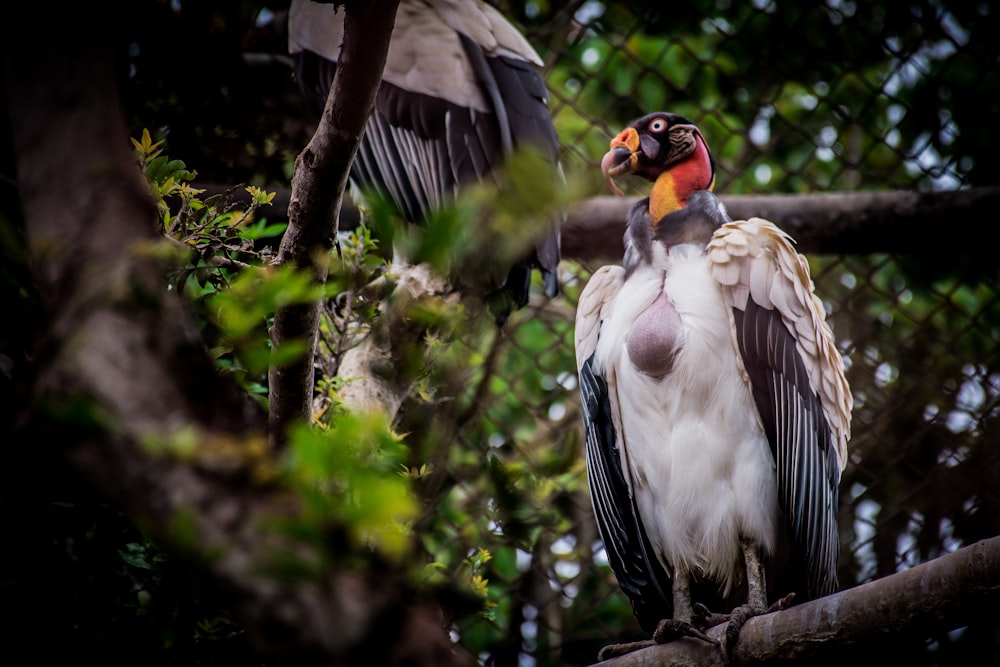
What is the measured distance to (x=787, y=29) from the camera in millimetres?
2725

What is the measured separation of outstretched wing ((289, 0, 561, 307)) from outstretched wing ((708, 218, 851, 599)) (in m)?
0.70

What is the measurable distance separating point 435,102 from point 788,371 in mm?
1320

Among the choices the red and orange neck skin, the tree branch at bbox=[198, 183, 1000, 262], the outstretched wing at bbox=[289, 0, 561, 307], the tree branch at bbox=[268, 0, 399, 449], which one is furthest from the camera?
the outstretched wing at bbox=[289, 0, 561, 307]

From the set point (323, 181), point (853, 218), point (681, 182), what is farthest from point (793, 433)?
point (323, 181)

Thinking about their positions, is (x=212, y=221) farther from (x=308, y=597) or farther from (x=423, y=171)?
(x=423, y=171)

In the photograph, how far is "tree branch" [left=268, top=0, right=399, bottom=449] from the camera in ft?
3.14

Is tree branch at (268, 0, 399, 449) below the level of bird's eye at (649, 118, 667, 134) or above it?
above

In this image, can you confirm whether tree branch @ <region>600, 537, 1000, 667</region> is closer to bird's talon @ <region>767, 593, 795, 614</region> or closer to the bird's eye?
bird's talon @ <region>767, 593, 795, 614</region>

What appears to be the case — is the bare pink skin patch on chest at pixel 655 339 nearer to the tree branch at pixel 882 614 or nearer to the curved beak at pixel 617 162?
the curved beak at pixel 617 162

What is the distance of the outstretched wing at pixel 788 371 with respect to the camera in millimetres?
1693

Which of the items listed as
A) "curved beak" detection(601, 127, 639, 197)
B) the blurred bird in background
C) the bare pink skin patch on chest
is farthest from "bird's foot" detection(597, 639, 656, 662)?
"curved beak" detection(601, 127, 639, 197)

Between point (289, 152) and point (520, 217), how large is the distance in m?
2.16

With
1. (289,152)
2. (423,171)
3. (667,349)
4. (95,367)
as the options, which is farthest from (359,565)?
(289,152)

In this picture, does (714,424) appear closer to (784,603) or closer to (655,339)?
(655,339)
